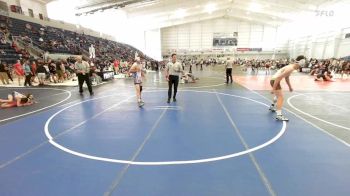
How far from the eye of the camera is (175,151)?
4574 mm

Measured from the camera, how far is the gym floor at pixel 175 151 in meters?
3.38

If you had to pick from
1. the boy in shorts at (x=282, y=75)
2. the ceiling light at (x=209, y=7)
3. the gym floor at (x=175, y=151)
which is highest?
the ceiling light at (x=209, y=7)

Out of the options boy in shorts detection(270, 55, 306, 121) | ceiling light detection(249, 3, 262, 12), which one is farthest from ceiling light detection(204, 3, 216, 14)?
boy in shorts detection(270, 55, 306, 121)

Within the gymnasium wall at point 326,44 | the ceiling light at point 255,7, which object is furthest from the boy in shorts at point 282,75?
the ceiling light at point 255,7

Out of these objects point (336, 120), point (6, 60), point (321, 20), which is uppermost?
point (321, 20)

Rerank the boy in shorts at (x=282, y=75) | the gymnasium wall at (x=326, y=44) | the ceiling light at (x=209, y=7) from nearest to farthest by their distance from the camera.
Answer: the boy in shorts at (x=282, y=75) → the gymnasium wall at (x=326, y=44) → the ceiling light at (x=209, y=7)

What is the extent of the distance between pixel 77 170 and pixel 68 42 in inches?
1147

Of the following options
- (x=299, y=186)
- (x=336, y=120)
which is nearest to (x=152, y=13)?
(x=336, y=120)

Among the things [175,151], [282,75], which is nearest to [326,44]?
[282,75]

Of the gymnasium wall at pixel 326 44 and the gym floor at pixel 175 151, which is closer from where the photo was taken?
the gym floor at pixel 175 151

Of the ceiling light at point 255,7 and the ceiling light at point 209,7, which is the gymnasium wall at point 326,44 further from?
the ceiling light at point 209,7

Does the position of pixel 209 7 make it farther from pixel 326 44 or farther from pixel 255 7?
pixel 326 44

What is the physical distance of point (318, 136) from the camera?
5.37 meters

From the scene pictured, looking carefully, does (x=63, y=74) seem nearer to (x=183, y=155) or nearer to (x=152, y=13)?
(x=183, y=155)
